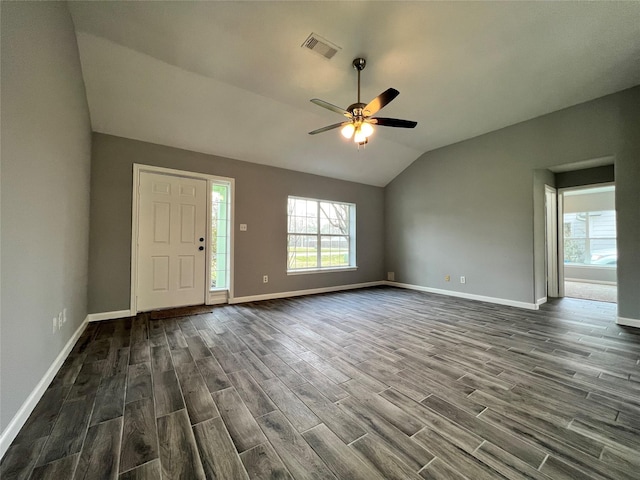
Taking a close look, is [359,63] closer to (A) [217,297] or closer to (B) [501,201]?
(B) [501,201]

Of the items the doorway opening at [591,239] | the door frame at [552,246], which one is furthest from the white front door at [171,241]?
the doorway opening at [591,239]

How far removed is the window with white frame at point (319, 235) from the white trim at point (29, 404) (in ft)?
10.8

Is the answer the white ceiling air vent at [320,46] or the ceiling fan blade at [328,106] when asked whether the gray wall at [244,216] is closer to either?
the white ceiling air vent at [320,46]

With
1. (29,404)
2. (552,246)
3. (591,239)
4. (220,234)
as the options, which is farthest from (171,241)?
(591,239)

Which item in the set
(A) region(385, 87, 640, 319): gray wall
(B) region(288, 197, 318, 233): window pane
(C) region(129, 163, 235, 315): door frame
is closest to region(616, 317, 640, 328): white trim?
(A) region(385, 87, 640, 319): gray wall

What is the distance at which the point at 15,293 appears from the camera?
1.35 meters

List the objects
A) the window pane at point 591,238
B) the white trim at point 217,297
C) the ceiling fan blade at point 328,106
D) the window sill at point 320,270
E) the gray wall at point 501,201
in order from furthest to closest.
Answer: the window pane at point 591,238, the window sill at point 320,270, the white trim at point 217,297, the gray wall at point 501,201, the ceiling fan blade at point 328,106

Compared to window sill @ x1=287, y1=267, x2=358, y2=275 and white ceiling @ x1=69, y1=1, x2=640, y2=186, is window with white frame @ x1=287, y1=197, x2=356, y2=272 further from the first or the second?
white ceiling @ x1=69, y1=1, x2=640, y2=186

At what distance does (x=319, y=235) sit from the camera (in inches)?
217

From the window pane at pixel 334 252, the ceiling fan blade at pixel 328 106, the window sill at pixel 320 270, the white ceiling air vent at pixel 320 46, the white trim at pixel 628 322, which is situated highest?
the white ceiling air vent at pixel 320 46

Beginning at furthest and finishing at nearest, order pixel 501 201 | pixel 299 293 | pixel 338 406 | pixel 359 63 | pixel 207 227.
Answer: pixel 299 293, pixel 501 201, pixel 207 227, pixel 359 63, pixel 338 406

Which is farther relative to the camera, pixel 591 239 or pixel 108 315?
pixel 591 239

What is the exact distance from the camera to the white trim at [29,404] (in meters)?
1.22

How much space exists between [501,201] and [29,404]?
19.4 feet
